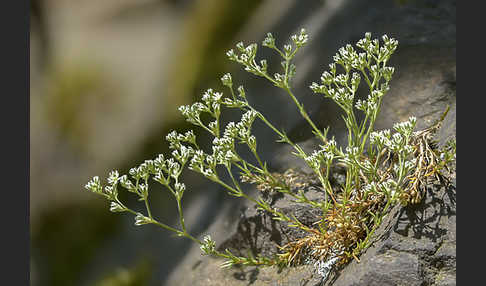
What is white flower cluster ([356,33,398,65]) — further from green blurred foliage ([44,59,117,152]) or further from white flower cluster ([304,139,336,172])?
green blurred foliage ([44,59,117,152])

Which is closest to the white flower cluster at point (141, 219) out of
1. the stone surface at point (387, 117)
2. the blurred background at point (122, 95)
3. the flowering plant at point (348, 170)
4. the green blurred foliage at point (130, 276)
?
the flowering plant at point (348, 170)

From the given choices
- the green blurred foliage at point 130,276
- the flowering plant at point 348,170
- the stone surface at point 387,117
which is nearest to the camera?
the stone surface at point 387,117

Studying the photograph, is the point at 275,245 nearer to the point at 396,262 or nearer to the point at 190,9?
the point at 396,262

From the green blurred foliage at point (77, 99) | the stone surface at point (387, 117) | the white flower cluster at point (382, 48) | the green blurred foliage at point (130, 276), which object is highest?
the green blurred foliage at point (77, 99)

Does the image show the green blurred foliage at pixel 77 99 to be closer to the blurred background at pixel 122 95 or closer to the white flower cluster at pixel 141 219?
the blurred background at pixel 122 95

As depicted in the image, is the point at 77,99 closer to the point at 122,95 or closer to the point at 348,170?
the point at 122,95

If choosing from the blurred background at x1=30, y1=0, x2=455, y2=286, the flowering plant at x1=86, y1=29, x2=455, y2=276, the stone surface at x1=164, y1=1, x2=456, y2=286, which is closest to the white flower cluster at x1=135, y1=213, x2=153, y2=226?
the flowering plant at x1=86, y1=29, x2=455, y2=276

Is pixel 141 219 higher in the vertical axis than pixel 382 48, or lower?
lower

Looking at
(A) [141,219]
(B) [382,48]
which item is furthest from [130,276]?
(B) [382,48]

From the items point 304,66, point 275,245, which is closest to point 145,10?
point 304,66
